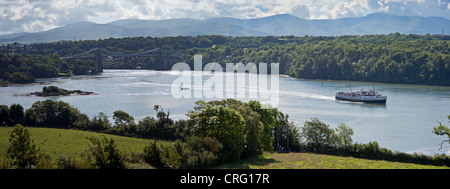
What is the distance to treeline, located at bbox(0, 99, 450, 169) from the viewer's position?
18172 millimetres

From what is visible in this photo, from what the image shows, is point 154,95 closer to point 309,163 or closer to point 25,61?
point 309,163

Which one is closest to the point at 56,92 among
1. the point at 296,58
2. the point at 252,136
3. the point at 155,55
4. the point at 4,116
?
the point at 4,116

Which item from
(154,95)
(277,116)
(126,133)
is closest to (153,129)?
(126,133)

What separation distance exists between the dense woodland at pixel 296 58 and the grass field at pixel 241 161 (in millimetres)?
52270

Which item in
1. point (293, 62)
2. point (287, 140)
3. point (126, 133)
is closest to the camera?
point (287, 140)

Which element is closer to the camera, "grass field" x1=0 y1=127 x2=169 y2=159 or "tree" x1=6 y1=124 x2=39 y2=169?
"tree" x1=6 y1=124 x2=39 y2=169

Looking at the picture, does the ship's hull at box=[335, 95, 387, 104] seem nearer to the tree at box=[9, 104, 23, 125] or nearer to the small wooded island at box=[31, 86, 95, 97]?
the small wooded island at box=[31, 86, 95, 97]

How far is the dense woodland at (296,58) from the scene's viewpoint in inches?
3083

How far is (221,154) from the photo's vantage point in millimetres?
19547

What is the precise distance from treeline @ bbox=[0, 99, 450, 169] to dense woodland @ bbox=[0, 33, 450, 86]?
153 ft

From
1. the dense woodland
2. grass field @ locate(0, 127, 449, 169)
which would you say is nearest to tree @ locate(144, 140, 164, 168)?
grass field @ locate(0, 127, 449, 169)

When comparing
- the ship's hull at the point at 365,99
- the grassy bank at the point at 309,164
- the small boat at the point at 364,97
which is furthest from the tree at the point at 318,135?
the small boat at the point at 364,97

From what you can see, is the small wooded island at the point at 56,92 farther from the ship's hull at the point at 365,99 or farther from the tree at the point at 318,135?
the tree at the point at 318,135

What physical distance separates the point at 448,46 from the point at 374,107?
48.7 m
